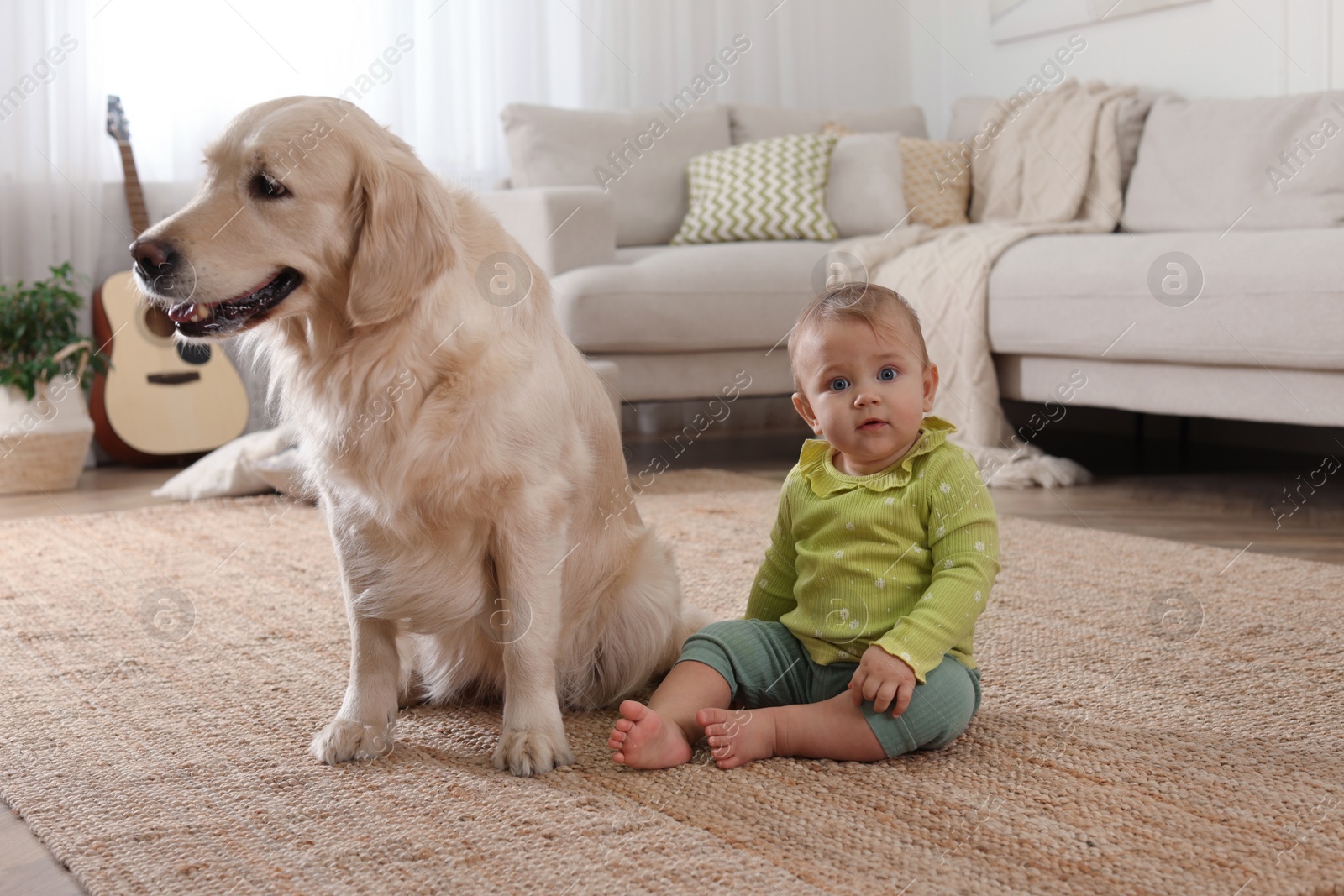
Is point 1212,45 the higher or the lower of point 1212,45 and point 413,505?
the higher

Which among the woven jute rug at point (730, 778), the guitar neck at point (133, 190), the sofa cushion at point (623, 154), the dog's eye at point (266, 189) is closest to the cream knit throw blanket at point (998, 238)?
the sofa cushion at point (623, 154)

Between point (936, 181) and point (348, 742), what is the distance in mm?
3321

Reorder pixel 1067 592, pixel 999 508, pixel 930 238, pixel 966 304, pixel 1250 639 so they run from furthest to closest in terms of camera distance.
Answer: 1. pixel 930 238
2. pixel 966 304
3. pixel 999 508
4. pixel 1067 592
5. pixel 1250 639

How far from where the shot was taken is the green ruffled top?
4.20ft

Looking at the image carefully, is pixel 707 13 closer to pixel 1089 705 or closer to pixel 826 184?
pixel 826 184

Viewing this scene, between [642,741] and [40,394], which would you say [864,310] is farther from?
[40,394]

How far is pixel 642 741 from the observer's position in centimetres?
126

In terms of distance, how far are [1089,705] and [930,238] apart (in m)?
2.43

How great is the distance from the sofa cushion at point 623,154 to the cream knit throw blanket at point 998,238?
0.82 m

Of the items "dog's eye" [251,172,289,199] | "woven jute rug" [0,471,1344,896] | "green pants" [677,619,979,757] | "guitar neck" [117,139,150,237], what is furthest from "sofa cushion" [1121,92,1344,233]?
"guitar neck" [117,139,150,237]

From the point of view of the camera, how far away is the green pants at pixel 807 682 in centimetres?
128

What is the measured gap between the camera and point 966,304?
327cm

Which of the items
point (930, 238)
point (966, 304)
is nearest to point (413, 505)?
point (966, 304)

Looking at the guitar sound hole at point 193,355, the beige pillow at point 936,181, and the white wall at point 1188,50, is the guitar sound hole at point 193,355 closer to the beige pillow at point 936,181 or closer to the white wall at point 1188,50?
the beige pillow at point 936,181
